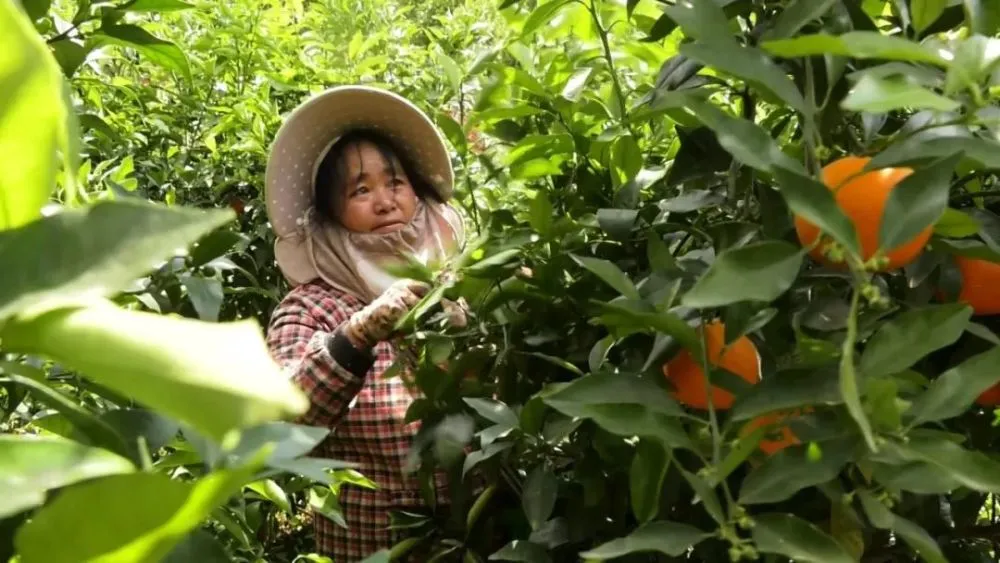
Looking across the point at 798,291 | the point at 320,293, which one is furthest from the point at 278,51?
the point at 798,291

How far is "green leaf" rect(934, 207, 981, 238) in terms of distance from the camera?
441 millimetres

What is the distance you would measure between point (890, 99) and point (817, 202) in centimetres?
5

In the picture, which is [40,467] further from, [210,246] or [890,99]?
[210,246]

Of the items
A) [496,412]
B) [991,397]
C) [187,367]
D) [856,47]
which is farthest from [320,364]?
[187,367]

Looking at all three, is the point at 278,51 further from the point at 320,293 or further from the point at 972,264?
the point at 972,264

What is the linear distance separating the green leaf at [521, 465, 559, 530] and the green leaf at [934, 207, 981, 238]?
0.33 metres

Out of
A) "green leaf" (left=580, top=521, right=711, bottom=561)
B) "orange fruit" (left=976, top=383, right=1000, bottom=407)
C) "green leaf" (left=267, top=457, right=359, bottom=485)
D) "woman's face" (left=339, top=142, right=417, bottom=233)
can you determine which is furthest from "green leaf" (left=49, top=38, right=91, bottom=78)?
"woman's face" (left=339, top=142, right=417, bottom=233)

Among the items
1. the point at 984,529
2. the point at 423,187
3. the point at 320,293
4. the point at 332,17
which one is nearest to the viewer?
the point at 984,529

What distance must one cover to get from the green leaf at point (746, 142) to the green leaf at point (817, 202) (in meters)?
0.02

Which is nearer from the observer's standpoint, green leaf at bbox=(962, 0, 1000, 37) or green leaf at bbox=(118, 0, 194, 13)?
green leaf at bbox=(962, 0, 1000, 37)

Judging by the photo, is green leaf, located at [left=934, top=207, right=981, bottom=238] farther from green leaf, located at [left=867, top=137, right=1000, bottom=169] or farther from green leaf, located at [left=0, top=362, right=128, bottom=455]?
green leaf, located at [left=0, top=362, right=128, bottom=455]

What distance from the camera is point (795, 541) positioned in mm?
381

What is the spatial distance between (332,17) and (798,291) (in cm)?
142

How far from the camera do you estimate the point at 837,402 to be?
1.24 ft
